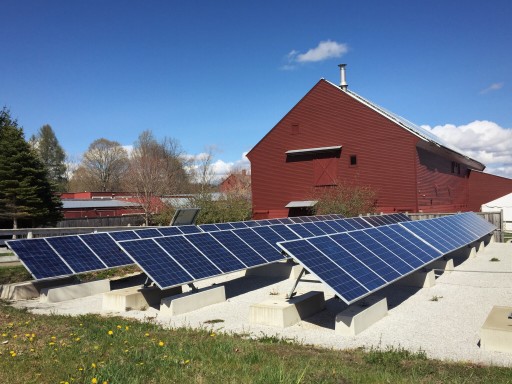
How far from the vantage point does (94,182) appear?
279 ft

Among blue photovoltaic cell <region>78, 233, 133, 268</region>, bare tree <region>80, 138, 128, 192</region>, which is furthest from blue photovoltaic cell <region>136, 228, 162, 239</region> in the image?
bare tree <region>80, 138, 128, 192</region>

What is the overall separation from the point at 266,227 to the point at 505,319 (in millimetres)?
9564

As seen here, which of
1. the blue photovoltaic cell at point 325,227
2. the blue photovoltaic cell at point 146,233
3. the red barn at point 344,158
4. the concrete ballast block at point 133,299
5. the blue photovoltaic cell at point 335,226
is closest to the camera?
the concrete ballast block at point 133,299

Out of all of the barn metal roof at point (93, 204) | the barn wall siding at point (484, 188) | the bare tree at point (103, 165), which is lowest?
the barn metal roof at point (93, 204)

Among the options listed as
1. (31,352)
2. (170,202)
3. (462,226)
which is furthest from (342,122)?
(31,352)

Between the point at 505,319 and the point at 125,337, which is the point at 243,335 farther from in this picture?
the point at 505,319

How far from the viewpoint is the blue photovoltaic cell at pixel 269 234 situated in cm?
1550

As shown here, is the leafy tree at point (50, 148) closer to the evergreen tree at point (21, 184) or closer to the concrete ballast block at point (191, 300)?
the evergreen tree at point (21, 184)

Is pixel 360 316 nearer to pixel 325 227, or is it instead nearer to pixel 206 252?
pixel 206 252

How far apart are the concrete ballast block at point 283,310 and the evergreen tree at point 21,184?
30.4 m

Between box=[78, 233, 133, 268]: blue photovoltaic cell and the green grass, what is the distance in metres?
5.82

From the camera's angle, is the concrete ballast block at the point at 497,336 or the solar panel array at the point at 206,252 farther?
the solar panel array at the point at 206,252

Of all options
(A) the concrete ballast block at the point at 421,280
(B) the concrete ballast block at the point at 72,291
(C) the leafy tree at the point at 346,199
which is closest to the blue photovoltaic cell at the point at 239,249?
(B) the concrete ballast block at the point at 72,291

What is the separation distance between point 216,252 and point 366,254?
14.5 feet
